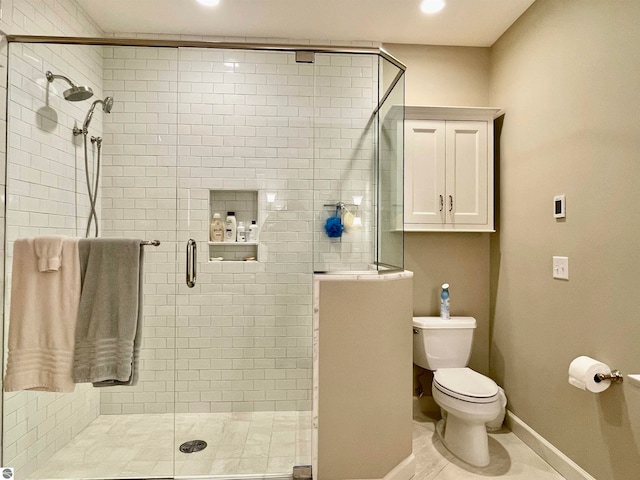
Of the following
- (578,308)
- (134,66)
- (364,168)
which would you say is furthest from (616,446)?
(134,66)

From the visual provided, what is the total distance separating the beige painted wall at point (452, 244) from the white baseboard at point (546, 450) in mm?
427

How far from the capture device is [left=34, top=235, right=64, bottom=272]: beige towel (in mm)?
1744

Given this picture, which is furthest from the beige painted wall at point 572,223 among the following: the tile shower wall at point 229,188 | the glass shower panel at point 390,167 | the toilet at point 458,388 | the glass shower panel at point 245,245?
the glass shower panel at point 245,245

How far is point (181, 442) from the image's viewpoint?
195 cm

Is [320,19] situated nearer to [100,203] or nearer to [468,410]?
[100,203]

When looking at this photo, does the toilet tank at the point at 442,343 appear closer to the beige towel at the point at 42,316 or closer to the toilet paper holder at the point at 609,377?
the toilet paper holder at the point at 609,377

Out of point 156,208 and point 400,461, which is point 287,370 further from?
point 156,208

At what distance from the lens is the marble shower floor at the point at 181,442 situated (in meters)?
1.87

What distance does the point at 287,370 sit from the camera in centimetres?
204

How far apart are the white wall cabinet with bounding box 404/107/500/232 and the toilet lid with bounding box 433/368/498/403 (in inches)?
36.9

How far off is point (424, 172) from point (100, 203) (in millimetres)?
1990

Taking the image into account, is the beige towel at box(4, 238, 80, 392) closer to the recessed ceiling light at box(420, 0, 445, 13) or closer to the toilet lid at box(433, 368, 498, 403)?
the toilet lid at box(433, 368, 498, 403)

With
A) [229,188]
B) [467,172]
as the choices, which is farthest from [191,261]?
[467,172]

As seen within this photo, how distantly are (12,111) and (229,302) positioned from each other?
1.42 metres
